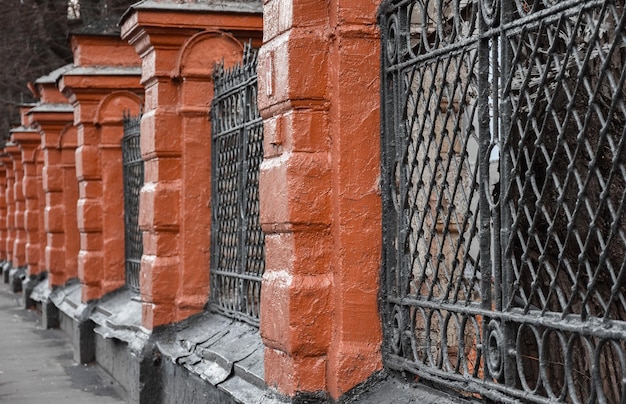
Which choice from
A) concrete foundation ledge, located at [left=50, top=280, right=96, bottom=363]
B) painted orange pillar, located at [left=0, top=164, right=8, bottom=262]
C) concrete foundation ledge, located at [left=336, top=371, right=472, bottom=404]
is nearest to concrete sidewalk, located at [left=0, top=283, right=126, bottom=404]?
concrete foundation ledge, located at [left=50, top=280, right=96, bottom=363]

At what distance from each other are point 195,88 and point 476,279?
4.23 metres

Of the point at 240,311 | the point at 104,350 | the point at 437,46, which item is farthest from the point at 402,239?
the point at 104,350

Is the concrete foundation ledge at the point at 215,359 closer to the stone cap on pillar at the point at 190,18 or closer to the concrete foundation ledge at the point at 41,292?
the stone cap on pillar at the point at 190,18

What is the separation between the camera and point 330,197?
507cm

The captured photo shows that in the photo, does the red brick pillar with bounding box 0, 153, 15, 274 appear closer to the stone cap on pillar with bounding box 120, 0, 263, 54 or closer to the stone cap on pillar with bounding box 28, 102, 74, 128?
the stone cap on pillar with bounding box 28, 102, 74, 128

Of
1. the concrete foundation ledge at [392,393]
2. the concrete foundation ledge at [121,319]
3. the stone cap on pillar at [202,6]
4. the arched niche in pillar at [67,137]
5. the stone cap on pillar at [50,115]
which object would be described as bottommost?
the concrete foundation ledge at [121,319]

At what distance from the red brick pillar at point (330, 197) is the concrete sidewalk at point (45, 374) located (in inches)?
183

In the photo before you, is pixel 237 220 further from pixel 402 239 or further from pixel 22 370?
pixel 22 370

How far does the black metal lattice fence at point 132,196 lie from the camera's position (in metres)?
10.6

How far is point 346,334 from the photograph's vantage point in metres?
4.99

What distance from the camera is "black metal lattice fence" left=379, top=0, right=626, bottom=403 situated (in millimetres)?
3420

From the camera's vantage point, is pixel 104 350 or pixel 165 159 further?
pixel 104 350

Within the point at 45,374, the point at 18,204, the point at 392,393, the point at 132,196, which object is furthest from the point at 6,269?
the point at 392,393

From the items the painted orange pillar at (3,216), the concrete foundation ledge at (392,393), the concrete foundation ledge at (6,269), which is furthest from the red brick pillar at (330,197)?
the painted orange pillar at (3,216)
